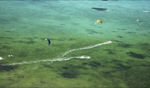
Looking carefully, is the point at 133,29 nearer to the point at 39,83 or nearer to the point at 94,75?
the point at 94,75

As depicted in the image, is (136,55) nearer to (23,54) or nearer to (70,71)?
(70,71)

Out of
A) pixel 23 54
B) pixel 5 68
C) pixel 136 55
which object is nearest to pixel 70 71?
pixel 5 68

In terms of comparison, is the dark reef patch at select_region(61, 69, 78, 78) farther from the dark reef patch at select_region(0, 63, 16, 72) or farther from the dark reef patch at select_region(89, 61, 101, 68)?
the dark reef patch at select_region(0, 63, 16, 72)

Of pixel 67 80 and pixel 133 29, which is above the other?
pixel 67 80

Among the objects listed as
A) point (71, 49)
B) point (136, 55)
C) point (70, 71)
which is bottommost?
point (136, 55)

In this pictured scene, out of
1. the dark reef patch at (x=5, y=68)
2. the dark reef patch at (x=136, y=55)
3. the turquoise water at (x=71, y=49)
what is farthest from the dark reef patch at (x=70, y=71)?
the dark reef patch at (x=136, y=55)

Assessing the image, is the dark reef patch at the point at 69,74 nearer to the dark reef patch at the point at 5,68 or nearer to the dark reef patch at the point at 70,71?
the dark reef patch at the point at 70,71

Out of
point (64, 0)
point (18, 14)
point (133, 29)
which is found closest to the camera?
point (133, 29)

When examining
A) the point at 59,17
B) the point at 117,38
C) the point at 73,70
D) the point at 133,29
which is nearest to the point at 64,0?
the point at 59,17

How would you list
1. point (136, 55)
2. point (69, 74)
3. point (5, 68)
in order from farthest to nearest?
point (136, 55)
point (5, 68)
point (69, 74)
